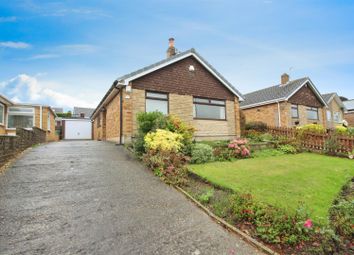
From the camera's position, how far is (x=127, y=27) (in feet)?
36.5

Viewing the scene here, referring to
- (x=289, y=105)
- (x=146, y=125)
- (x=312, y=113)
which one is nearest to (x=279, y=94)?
(x=289, y=105)

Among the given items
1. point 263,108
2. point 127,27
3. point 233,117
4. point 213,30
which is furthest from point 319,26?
point 127,27

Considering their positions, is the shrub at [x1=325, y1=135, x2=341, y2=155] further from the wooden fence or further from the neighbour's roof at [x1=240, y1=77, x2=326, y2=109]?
the neighbour's roof at [x1=240, y1=77, x2=326, y2=109]

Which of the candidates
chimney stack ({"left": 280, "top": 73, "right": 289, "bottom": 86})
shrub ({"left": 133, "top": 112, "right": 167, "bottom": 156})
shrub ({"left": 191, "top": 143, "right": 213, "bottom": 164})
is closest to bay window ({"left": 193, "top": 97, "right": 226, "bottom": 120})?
shrub ({"left": 133, "top": 112, "right": 167, "bottom": 156})

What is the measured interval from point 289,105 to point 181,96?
13152 millimetres

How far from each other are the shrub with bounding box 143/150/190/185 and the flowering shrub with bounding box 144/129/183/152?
0.60 ft

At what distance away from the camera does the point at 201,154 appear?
7.78m

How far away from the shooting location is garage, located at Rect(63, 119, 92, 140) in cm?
2634

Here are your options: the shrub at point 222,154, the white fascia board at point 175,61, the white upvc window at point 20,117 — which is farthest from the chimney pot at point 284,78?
the white upvc window at point 20,117

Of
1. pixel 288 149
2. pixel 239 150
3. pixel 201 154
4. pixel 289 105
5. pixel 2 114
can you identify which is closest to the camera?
pixel 201 154

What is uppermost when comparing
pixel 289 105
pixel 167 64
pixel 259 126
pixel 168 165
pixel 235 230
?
pixel 167 64

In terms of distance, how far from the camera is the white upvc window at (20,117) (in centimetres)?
1719

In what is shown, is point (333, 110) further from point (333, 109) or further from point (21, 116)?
point (21, 116)

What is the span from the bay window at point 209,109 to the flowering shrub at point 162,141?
19.3ft
